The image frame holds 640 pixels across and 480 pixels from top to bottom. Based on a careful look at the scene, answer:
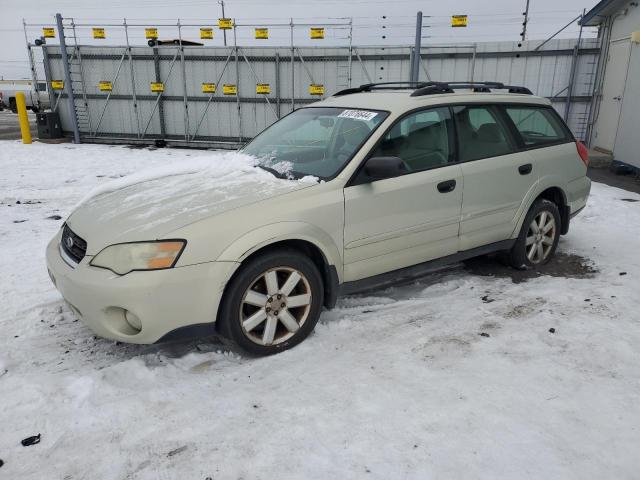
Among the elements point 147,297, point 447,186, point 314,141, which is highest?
point 314,141

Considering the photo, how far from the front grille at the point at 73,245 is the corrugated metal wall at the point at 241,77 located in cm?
1075

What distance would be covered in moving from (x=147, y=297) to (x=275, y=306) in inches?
31.1

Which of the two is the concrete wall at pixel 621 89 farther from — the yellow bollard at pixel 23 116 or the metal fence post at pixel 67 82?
the yellow bollard at pixel 23 116

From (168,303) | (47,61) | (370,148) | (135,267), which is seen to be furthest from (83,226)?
Answer: (47,61)

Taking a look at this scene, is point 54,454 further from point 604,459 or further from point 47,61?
point 47,61

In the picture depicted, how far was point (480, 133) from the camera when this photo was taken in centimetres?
419

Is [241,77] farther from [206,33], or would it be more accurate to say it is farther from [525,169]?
[525,169]

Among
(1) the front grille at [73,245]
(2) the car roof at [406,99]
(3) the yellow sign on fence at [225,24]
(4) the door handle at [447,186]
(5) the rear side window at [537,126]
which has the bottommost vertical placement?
(1) the front grille at [73,245]

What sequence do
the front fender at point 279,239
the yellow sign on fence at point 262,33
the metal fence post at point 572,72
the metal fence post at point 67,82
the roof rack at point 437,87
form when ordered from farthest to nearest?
the yellow sign on fence at point 262,33
the metal fence post at point 67,82
the metal fence post at point 572,72
the roof rack at point 437,87
the front fender at point 279,239

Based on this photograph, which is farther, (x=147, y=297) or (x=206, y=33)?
(x=206, y=33)

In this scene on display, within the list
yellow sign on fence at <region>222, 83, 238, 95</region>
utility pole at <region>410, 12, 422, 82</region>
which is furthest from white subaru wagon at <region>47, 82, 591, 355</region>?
yellow sign on fence at <region>222, 83, 238, 95</region>

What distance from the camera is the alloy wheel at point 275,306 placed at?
10.1 feet

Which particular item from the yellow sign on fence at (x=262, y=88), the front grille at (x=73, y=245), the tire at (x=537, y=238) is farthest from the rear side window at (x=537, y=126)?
the yellow sign on fence at (x=262, y=88)

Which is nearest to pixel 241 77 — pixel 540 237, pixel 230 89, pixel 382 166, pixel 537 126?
pixel 230 89
